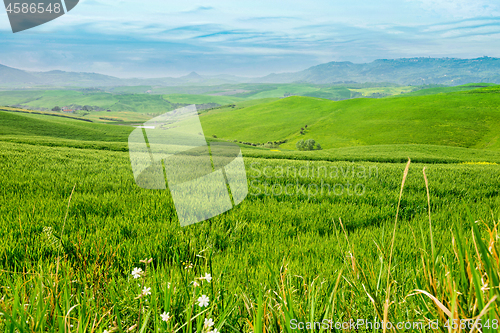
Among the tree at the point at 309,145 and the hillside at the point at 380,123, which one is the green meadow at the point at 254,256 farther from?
the hillside at the point at 380,123

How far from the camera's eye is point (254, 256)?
3.03m

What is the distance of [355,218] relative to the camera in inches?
191

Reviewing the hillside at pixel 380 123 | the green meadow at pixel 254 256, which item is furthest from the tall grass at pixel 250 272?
the hillside at pixel 380 123

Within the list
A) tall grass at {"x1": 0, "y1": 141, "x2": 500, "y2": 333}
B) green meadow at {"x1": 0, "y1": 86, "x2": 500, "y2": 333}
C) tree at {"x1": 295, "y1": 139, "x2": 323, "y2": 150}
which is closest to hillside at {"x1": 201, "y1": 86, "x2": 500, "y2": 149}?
tree at {"x1": 295, "y1": 139, "x2": 323, "y2": 150}

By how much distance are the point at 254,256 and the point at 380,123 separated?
103 meters

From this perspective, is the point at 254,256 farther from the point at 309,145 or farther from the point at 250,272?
the point at 309,145

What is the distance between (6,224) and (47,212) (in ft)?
1.75

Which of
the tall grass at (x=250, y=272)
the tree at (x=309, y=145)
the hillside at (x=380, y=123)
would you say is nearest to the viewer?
the tall grass at (x=250, y=272)

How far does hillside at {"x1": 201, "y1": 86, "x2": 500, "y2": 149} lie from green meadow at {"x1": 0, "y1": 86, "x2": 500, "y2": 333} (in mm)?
82659

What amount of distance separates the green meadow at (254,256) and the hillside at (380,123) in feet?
271

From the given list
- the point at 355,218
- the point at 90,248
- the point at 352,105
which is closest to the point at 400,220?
the point at 355,218

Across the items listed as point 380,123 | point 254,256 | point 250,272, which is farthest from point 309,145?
point 250,272

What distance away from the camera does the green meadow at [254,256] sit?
4.16 ft

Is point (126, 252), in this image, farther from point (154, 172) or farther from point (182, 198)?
point (154, 172)
